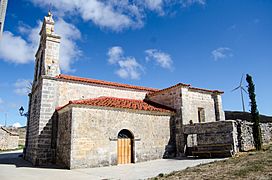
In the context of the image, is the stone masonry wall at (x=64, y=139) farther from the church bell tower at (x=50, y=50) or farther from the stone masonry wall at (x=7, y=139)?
the stone masonry wall at (x=7, y=139)

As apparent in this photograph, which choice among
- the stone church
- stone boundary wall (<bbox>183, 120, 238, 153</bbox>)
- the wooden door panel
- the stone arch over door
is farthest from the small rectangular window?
the wooden door panel

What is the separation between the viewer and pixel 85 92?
16734 millimetres

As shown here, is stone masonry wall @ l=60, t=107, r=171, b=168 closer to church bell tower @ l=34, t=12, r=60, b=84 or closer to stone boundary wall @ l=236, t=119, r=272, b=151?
stone boundary wall @ l=236, t=119, r=272, b=151

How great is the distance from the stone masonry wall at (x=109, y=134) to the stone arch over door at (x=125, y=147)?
0.26m

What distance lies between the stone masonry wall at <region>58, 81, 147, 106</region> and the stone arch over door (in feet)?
14.1

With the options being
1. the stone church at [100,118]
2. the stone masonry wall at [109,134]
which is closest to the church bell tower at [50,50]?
the stone church at [100,118]

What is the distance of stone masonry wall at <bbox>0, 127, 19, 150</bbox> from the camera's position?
35.4 metres

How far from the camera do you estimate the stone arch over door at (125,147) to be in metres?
13.8

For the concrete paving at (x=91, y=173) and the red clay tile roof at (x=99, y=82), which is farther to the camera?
the red clay tile roof at (x=99, y=82)

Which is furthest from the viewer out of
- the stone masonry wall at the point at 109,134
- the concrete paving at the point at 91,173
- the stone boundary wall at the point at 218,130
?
the stone boundary wall at the point at 218,130

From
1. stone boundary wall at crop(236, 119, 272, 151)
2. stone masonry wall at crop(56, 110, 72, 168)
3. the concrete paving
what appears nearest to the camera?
the concrete paving

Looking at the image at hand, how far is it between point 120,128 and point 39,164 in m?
5.25

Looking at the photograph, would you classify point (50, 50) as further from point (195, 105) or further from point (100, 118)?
point (195, 105)

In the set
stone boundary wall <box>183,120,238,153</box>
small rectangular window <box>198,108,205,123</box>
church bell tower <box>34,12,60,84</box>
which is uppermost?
church bell tower <box>34,12,60,84</box>
